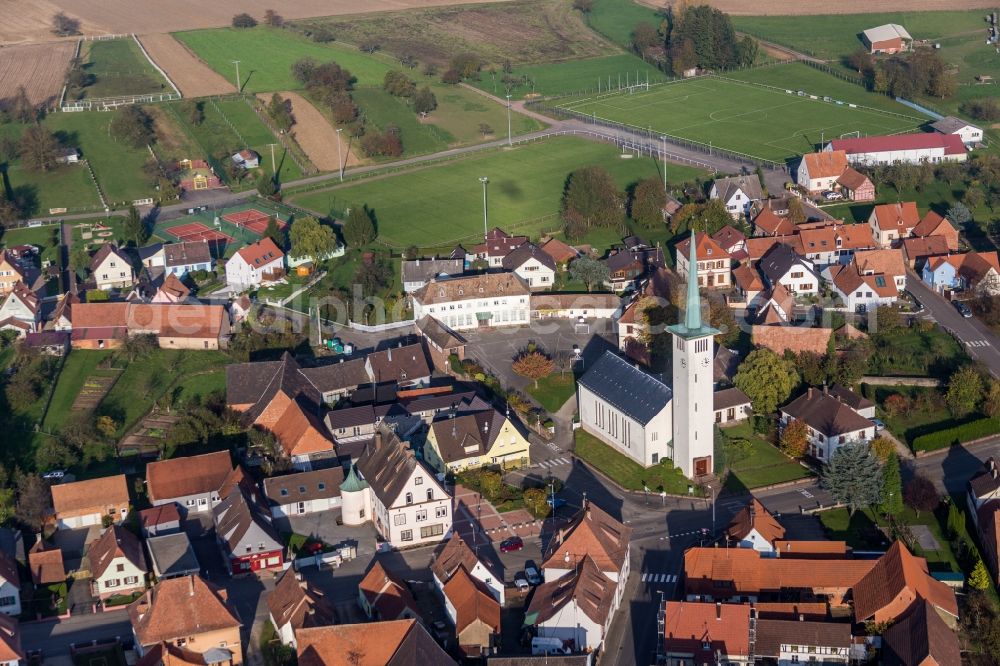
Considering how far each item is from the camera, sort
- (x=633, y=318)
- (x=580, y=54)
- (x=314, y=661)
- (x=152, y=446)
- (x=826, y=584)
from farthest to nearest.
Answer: (x=580, y=54), (x=633, y=318), (x=152, y=446), (x=826, y=584), (x=314, y=661)

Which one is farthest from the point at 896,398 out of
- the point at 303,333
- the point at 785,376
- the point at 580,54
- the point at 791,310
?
the point at 580,54

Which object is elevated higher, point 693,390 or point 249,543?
point 693,390

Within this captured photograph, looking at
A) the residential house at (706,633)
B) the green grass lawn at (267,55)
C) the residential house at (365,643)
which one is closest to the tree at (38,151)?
the green grass lawn at (267,55)

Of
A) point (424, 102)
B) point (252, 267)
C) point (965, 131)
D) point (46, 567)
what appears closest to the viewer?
point (46, 567)

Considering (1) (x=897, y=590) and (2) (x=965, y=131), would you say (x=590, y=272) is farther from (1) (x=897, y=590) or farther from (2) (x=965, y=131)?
(2) (x=965, y=131)

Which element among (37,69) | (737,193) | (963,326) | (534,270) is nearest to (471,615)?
(534,270)

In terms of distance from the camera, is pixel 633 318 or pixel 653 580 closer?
pixel 653 580

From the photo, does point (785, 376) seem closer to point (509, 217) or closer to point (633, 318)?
point (633, 318)
